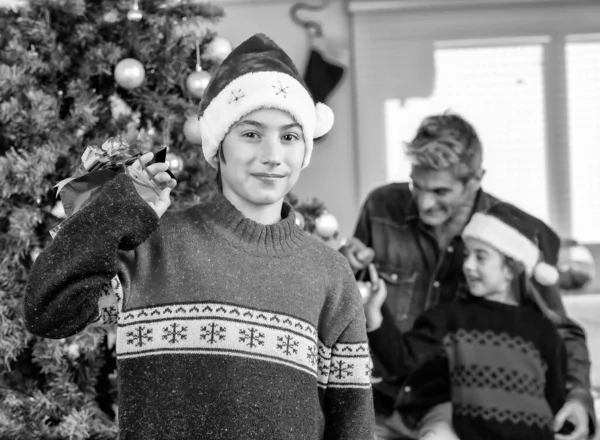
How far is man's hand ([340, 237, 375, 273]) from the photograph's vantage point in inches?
98.5

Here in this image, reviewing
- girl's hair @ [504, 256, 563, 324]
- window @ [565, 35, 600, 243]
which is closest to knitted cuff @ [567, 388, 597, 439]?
girl's hair @ [504, 256, 563, 324]

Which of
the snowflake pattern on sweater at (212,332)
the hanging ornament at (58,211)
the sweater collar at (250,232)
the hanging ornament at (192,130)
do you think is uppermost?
the hanging ornament at (192,130)

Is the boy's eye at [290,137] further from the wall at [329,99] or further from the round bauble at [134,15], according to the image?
the wall at [329,99]

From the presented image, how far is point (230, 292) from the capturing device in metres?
1.16

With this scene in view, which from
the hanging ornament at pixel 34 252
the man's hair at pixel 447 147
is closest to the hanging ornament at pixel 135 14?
the hanging ornament at pixel 34 252

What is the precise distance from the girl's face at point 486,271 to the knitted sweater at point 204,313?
130cm

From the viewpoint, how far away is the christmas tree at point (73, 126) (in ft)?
6.77

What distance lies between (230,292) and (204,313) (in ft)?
0.16

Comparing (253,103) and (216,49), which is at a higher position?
(216,49)

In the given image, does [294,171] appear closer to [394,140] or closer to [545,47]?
[394,140]

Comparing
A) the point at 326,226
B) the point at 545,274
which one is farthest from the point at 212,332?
the point at 545,274

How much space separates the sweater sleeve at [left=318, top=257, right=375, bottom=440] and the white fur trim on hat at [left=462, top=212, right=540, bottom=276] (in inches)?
51.2

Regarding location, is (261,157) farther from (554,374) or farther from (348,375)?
(554,374)

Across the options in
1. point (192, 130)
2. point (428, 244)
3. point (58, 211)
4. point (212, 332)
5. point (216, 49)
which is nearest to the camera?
point (212, 332)
